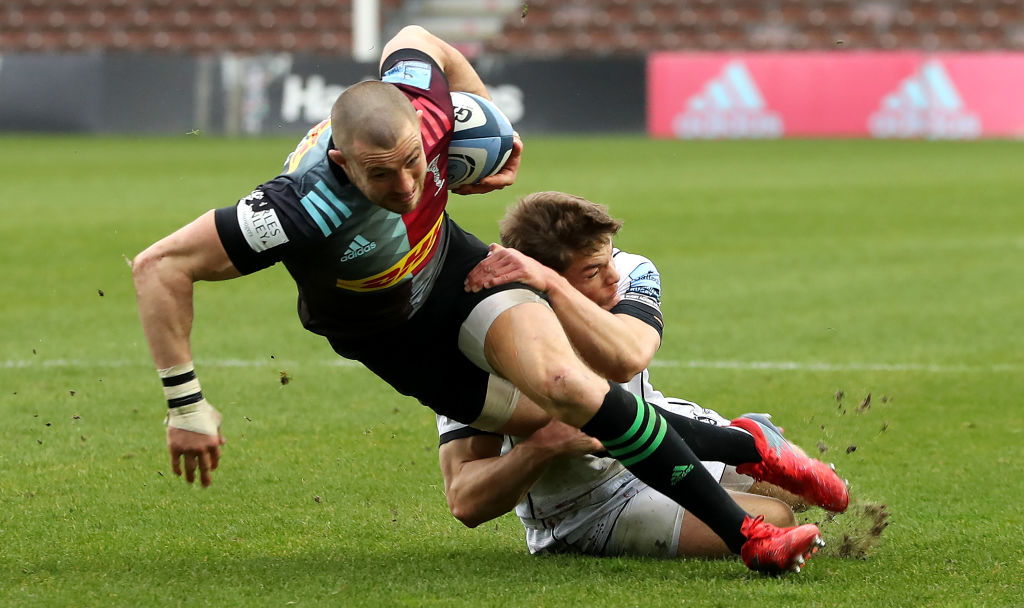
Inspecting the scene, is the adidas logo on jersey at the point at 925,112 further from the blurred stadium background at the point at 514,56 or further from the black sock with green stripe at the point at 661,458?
the black sock with green stripe at the point at 661,458

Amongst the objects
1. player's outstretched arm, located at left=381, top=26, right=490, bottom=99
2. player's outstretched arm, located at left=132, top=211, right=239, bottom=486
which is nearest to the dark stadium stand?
player's outstretched arm, located at left=381, top=26, right=490, bottom=99

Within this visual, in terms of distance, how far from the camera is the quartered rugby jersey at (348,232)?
3773 mm

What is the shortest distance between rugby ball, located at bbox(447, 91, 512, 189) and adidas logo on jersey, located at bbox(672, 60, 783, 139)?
70.6 ft

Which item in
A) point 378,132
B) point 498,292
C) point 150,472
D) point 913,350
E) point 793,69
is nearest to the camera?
point 378,132

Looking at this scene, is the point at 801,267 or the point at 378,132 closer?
the point at 378,132

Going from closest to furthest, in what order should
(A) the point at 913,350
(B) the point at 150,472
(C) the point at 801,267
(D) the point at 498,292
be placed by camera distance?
(D) the point at 498,292 → (B) the point at 150,472 → (A) the point at 913,350 → (C) the point at 801,267

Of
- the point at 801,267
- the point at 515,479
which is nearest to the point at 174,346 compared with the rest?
the point at 515,479

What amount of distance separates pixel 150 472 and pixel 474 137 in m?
2.06

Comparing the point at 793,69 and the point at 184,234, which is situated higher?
the point at 184,234

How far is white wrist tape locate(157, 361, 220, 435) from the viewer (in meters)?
→ 3.75

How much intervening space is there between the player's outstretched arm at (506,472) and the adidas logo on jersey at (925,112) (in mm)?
21738

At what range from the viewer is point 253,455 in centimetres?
583

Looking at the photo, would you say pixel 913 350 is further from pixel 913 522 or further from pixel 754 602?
pixel 754 602

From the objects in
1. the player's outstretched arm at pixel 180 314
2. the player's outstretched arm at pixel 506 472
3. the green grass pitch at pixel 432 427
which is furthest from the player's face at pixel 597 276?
the player's outstretched arm at pixel 180 314
